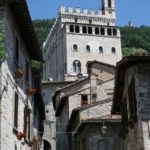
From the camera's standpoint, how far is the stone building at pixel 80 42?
8612cm

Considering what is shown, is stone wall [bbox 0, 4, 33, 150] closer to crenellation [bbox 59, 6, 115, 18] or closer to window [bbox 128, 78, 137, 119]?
window [bbox 128, 78, 137, 119]

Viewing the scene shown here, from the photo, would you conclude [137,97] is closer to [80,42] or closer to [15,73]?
[15,73]

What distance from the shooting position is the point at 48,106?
5697 cm

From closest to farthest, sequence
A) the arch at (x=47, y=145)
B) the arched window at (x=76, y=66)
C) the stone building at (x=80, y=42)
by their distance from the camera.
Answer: the arch at (x=47, y=145), the arched window at (x=76, y=66), the stone building at (x=80, y=42)

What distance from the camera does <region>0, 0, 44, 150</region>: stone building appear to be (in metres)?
16.5

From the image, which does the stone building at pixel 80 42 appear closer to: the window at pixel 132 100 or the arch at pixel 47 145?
the arch at pixel 47 145

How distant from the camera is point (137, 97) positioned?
608 inches

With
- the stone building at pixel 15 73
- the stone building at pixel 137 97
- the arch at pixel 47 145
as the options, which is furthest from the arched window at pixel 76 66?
the stone building at pixel 137 97

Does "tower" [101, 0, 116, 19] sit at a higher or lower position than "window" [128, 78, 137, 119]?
higher

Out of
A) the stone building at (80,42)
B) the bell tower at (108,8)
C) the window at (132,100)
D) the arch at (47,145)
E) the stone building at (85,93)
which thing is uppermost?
the bell tower at (108,8)

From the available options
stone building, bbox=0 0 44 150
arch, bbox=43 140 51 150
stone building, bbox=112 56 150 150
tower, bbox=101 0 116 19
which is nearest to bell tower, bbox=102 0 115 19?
tower, bbox=101 0 116 19

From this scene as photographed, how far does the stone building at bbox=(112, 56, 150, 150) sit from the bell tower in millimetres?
85792

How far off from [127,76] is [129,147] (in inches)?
128

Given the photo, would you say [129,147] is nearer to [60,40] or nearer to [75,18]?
[60,40]
